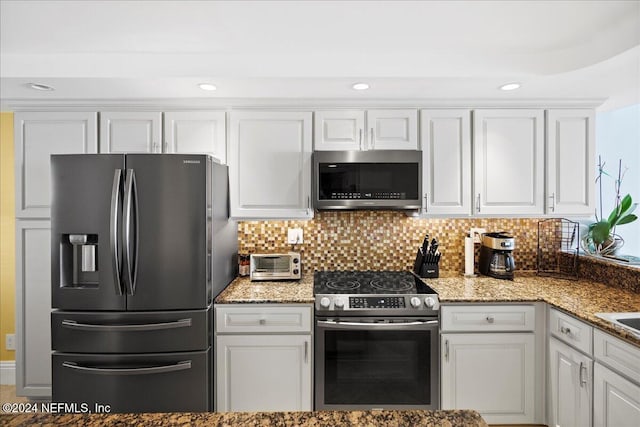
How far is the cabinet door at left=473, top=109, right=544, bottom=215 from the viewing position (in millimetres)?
2576

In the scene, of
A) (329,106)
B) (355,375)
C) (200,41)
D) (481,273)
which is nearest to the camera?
(200,41)

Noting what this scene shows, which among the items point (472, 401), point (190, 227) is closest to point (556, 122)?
point (472, 401)

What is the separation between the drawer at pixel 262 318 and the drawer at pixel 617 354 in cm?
154

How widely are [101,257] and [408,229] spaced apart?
2211mm

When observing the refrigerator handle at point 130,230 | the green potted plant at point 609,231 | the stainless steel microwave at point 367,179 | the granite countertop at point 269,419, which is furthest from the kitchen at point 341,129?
the granite countertop at point 269,419

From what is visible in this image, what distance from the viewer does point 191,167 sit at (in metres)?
2.12

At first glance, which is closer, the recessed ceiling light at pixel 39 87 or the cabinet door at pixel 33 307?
the recessed ceiling light at pixel 39 87

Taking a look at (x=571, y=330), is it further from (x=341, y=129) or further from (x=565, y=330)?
(x=341, y=129)

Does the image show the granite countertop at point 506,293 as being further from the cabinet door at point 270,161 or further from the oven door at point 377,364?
the cabinet door at point 270,161

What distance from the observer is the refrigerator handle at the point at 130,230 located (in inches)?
80.4

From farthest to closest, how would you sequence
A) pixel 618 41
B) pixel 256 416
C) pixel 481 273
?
1. pixel 481 273
2. pixel 618 41
3. pixel 256 416

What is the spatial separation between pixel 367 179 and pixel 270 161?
73cm

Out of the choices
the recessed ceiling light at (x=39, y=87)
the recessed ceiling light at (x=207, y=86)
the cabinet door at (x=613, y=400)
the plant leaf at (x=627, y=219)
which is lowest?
the cabinet door at (x=613, y=400)

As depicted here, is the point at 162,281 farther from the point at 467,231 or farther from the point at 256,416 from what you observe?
the point at 467,231
